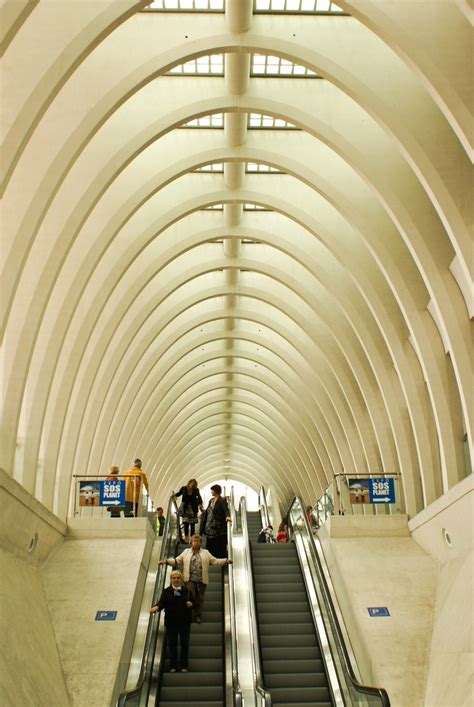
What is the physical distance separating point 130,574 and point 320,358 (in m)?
16.2

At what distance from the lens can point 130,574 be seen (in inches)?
622

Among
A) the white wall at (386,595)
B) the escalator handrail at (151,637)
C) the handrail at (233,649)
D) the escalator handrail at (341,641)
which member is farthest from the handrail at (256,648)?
the white wall at (386,595)

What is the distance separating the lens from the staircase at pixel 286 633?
12555 millimetres

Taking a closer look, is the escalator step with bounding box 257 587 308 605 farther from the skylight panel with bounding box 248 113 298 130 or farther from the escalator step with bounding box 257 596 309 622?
the skylight panel with bounding box 248 113 298 130

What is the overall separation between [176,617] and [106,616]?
221 centimetres

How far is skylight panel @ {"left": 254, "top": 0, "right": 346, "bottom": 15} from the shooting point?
640 inches

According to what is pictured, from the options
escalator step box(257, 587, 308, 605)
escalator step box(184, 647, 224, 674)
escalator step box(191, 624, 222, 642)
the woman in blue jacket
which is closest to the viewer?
escalator step box(184, 647, 224, 674)

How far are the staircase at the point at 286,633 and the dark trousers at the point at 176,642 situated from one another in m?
1.40

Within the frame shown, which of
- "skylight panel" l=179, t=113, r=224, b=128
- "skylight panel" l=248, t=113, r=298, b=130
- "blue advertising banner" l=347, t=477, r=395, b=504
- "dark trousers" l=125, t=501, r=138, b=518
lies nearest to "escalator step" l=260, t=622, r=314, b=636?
"blue advertising banner" l=347, t=477, r=395, b=504

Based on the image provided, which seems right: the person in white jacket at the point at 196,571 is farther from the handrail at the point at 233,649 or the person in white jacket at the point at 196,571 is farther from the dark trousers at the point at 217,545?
the dark trousers at the point at 217,545

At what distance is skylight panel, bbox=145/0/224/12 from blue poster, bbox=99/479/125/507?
10.4 metres

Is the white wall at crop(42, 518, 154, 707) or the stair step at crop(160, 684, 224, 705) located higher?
the white wall at crop(42, 518, 154, 707)

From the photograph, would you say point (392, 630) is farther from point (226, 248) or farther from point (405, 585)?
point (226, 248)

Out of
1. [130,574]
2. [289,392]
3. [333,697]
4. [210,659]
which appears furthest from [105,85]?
[289,392]
